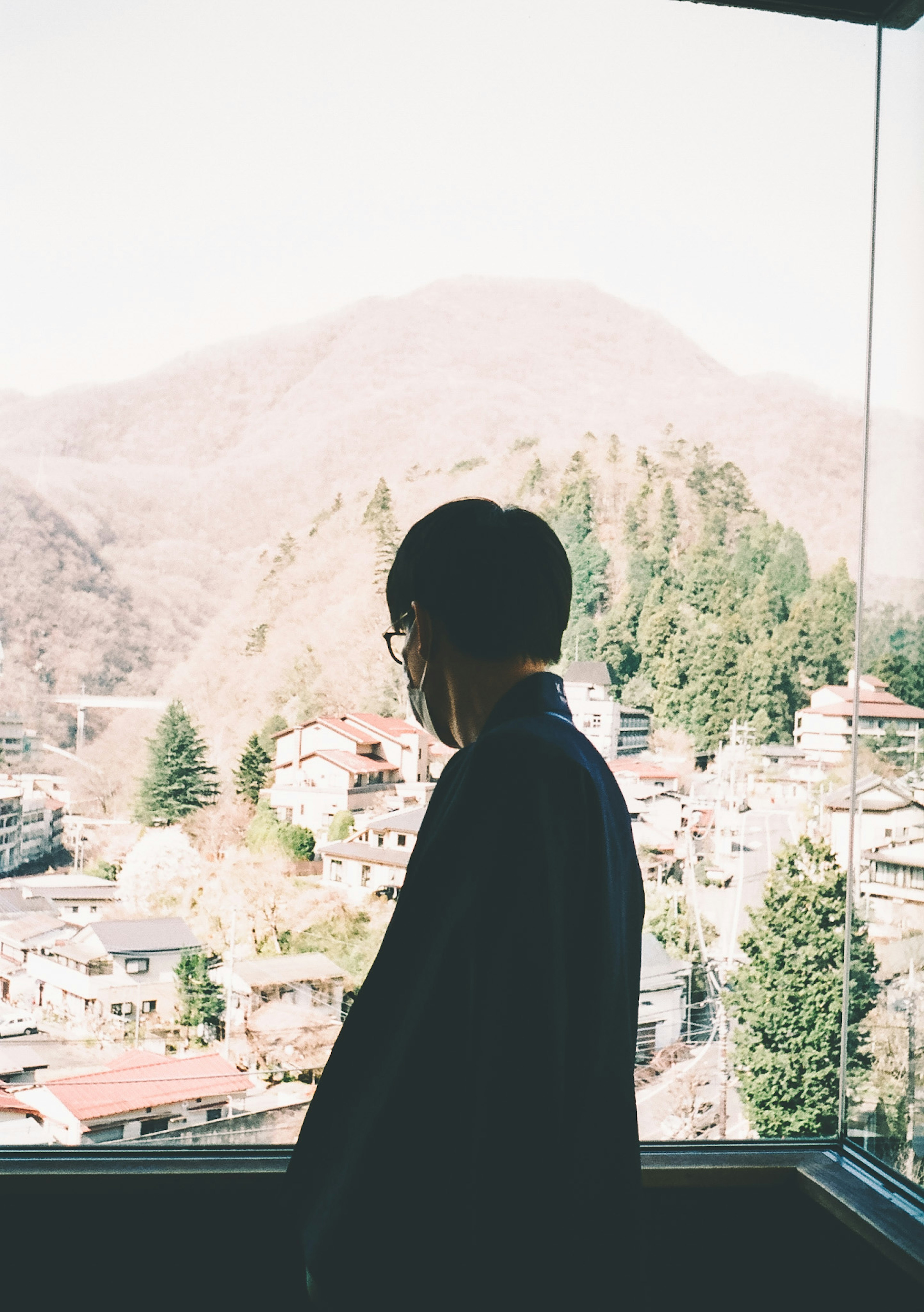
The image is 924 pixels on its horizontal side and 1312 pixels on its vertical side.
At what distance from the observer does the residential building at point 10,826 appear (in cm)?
170

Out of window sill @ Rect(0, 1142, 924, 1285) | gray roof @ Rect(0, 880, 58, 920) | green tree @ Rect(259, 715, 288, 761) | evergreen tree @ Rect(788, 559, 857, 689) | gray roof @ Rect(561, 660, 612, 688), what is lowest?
window sill @ Rect(0, 1142, 924, 1285)

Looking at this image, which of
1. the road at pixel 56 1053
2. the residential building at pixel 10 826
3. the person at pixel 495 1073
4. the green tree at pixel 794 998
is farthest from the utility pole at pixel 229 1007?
the person at pixel 495 1073

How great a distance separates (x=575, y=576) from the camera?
1.94m

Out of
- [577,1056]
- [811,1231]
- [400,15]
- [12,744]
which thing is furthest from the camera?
[400,15]

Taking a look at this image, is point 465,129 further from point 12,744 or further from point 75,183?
point 12,744

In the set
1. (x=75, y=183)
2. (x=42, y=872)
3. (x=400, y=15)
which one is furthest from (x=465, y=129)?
(x=42, y=872)

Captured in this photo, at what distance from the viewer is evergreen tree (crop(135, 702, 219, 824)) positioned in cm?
180

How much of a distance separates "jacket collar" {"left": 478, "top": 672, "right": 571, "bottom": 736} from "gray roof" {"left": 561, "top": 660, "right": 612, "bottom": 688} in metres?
1.06

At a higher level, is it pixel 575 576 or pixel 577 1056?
pixel 575 576

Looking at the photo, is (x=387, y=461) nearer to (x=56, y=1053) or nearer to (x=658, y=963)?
(x=658, y=963)

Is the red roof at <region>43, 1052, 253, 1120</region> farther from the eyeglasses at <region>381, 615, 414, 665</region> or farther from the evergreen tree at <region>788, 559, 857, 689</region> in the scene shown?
the evergreen tree at <region>788, 559, 857, 689</region>

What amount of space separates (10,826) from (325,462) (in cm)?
85

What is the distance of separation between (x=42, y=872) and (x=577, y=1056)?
50.4 inches

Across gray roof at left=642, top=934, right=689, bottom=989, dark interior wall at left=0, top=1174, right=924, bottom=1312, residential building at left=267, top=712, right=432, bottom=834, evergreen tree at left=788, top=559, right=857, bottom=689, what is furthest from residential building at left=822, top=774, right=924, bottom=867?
residential building at left=267, top=712, right=432, bottom=834
